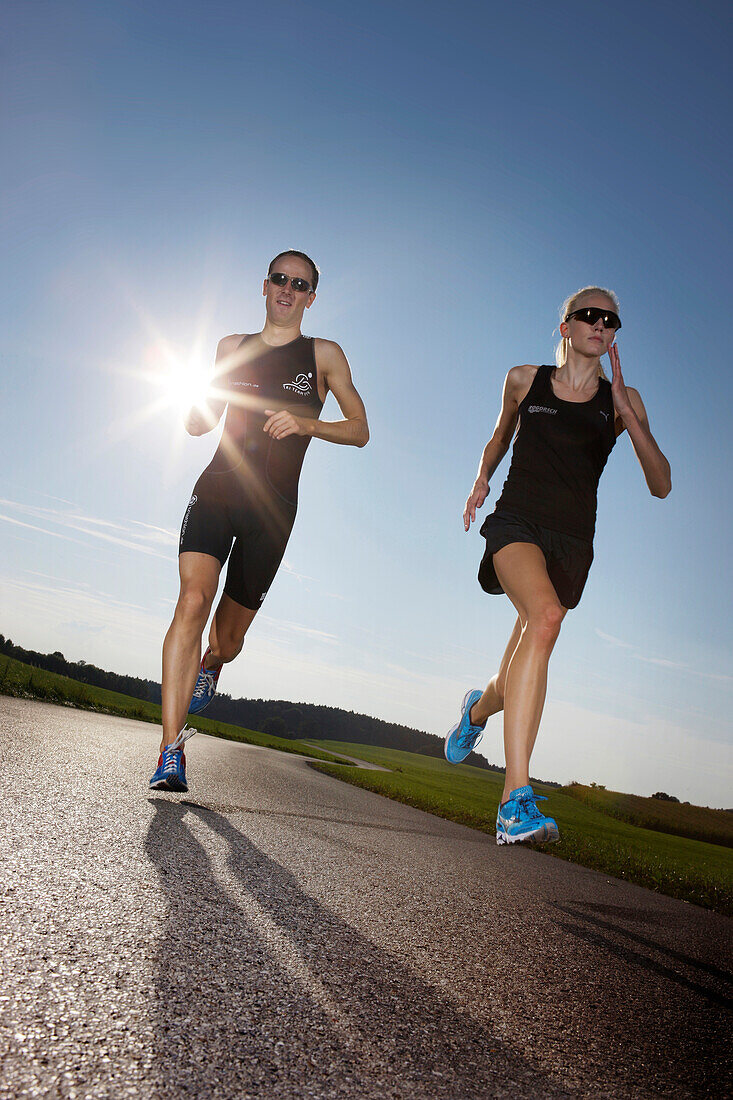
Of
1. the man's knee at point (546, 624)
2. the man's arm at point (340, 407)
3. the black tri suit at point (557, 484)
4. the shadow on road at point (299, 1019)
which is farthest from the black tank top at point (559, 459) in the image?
the shadow on road at point (299, 1019)

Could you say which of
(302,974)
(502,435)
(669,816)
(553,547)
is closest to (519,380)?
(502,435)

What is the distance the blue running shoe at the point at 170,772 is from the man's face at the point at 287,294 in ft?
10.7

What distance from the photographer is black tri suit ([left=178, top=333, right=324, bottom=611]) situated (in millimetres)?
4996

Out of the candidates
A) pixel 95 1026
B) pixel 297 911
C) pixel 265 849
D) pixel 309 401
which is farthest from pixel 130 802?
pixel 309 401

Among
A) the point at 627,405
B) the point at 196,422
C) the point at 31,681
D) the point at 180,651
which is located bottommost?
the point at 31,681

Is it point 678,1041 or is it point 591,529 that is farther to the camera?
point 591,529

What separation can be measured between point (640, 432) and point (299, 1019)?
153 inches

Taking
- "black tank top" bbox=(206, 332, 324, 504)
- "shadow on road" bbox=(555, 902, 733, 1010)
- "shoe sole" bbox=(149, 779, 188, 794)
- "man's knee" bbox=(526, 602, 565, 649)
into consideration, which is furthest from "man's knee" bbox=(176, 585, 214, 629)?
"shadow on road" bbox=(555, 902, 733, 1010)

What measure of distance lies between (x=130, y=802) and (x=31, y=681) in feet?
32.9

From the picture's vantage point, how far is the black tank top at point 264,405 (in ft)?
16.9

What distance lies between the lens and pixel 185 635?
464cm

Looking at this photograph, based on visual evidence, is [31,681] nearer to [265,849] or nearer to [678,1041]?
[265,849]

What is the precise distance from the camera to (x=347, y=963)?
1970mm

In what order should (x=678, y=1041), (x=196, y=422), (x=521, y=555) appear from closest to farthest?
(x=678, y=1041)
(x=521, y=555)
(x=196, y=422)
